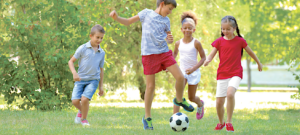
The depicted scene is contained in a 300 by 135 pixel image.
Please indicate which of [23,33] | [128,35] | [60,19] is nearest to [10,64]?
[23,33]

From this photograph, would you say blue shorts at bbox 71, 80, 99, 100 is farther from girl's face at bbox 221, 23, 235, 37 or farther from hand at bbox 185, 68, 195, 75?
girl's face at bbox 221, 23, 235, 37

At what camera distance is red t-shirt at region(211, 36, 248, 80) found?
548 centimetres

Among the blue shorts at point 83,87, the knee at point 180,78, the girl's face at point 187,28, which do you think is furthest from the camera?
the girl's face at point 187,28

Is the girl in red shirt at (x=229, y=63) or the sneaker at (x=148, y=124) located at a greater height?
the girl in red shirt at (x=229, y=63)

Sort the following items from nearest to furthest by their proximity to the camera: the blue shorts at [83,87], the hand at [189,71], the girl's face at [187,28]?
the hand at [189,71] → the blue shorts at [83,87] → the girl's face at [187,28]

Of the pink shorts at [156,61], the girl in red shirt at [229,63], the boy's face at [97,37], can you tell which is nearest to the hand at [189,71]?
the girl in red shirt at [229,63]

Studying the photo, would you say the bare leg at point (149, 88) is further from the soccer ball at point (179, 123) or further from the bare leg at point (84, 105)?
the bare leg at point (84, 105)

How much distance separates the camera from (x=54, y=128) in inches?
214

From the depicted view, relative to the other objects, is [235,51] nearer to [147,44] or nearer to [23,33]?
[147,44]

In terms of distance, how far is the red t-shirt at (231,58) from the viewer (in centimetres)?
548

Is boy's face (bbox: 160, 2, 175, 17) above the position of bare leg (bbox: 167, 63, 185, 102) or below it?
above

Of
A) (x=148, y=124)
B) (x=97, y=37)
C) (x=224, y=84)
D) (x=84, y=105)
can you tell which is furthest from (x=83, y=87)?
(x=224, y=84)

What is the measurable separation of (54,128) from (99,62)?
137cm

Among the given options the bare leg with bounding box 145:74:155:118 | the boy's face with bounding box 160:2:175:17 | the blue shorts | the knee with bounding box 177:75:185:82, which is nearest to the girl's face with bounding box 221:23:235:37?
the boy's face with bounding box 160:2:175:17
